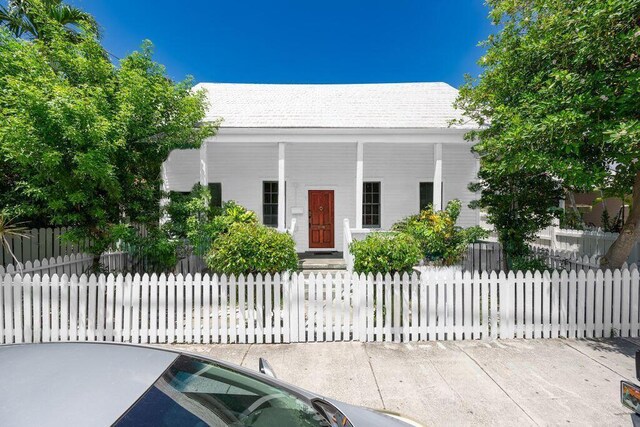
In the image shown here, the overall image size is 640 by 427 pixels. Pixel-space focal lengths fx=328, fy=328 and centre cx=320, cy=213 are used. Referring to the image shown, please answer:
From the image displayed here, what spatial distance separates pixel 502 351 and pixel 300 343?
3.10m

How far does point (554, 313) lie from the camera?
540 cm

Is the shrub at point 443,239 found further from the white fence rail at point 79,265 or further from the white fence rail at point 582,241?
the white fence rail at point 79,265

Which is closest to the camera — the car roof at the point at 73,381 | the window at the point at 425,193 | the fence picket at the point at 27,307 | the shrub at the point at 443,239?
the car roof at the point at 73,381

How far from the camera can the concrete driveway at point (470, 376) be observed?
11.4ft

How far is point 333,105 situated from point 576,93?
24.8 feet

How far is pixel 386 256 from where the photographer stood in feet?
18.4

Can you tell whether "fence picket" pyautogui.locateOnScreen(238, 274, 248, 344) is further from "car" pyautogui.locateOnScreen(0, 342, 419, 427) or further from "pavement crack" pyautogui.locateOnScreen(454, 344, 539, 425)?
"pavement crack" pyautogui.locateOnScreen(454, 344, 539, 425)

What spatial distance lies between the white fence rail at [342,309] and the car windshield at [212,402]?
129 inches

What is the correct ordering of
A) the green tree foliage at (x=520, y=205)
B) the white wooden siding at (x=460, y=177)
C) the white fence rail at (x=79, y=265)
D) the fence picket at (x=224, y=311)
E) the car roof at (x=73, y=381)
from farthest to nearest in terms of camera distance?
the white wooden siding at (x=460, y=177) < the green tree foliage at (x=520, y=205) < the white fence rail at (x=79, y=265) < the fence picket at (x=224, y=311) < the car roof at (x=73, y=381)

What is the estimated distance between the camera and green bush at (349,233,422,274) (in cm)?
558

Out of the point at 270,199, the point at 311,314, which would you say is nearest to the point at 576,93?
the point at 311,314

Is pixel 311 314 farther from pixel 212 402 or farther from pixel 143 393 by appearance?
pixel 143 393

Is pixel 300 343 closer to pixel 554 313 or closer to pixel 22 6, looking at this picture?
pixel 554 313

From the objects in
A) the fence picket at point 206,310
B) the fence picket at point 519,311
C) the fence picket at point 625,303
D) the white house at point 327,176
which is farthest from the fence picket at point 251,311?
the white house at point 327,176
